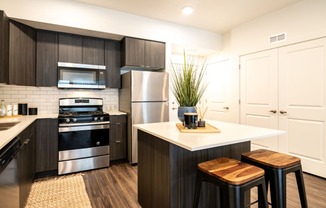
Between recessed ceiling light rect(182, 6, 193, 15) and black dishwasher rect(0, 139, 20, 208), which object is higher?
recessed ceiling light rect(182, 6, 193, 15)

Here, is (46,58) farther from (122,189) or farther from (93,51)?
(122,189)

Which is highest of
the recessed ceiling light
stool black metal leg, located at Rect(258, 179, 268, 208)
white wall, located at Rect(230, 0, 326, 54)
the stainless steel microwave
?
the recessed ceiling light

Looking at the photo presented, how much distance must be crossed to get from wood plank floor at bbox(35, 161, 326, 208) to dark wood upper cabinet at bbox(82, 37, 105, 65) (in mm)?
1951

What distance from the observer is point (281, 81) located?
3.30 meters

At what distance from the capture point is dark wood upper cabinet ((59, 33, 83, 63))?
3.25 metres

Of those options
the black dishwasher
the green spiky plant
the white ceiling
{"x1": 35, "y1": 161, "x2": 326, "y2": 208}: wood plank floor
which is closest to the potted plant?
the green spiky plant

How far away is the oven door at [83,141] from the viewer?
2.97 meters

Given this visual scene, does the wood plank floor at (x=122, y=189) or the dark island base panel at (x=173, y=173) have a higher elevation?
the dark island base panel at (x=173, y=173)

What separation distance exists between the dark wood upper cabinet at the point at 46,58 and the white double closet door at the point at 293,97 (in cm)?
364

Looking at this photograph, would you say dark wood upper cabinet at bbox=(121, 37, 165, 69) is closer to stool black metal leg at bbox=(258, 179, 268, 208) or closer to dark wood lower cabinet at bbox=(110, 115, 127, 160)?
→ dark wood lower cabinet at bbox=(110, 115, 127, 160)

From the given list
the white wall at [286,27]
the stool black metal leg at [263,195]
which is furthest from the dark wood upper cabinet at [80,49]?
the stool black metal leg at [263,195]

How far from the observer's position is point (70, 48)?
3.31 m

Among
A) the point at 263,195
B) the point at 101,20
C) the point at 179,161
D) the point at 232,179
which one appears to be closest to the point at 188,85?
the point at 179,161

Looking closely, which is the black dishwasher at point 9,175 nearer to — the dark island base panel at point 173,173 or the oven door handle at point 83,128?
the dark island base panel at point 173,173
